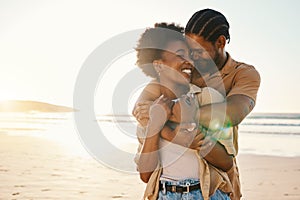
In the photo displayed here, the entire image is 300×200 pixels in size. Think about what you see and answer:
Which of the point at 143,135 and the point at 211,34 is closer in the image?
the point at 211,34

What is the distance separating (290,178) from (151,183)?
635 cm

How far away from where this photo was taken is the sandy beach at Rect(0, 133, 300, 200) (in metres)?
6.65

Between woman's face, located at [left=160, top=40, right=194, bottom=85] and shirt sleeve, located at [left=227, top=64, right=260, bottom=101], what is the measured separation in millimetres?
Result: 223

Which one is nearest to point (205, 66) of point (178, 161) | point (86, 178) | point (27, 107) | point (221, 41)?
point (221, 41)

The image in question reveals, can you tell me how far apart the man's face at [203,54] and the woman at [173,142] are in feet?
0.19

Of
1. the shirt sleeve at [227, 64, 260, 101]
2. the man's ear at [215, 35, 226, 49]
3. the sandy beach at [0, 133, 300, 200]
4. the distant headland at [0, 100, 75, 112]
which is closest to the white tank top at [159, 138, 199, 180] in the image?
the shirt sleeve at [227, 64, 260, 101]

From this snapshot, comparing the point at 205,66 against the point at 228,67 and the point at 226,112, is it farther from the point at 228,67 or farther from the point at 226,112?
the point at 226,112

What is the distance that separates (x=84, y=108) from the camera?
8.50ft

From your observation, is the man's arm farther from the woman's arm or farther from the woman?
the woman's arm

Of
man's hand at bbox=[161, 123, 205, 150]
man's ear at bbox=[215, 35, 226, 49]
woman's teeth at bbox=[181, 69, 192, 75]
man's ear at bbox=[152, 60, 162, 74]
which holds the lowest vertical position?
man's hand at bbox=[161, 123, 205, 150]

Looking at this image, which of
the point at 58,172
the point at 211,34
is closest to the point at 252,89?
the point at 211,34

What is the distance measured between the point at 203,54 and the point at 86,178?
5.75 meters

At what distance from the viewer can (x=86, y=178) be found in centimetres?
757

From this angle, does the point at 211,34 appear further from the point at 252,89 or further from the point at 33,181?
the point at 33,181
